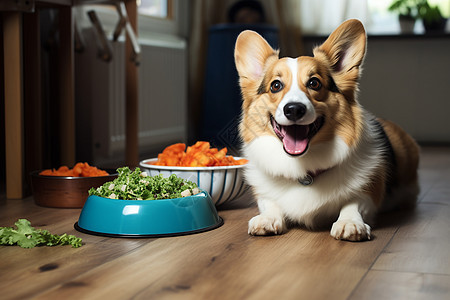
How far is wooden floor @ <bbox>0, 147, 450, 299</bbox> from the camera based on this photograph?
3.97 feet

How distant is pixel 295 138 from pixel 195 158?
18.2 inches

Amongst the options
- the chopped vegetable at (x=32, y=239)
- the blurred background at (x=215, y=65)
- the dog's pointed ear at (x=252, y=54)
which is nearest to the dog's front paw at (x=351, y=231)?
the dog's pointed ear at (x=252, y=54)

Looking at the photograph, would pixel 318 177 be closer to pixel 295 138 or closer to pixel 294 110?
pixel 295 138

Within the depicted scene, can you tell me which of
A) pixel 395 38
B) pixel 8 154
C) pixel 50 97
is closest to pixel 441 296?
pixel 8 154

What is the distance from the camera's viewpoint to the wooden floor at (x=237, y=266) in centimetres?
121

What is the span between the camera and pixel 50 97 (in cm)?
310

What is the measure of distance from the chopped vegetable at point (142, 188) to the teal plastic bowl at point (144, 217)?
0.03 meters

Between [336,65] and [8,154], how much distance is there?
131 centimetres

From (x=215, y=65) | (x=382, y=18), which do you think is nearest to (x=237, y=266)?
(x=215, y=65)

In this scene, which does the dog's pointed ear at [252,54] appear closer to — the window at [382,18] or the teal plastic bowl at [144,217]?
the teal plastic bowl at [144,217]

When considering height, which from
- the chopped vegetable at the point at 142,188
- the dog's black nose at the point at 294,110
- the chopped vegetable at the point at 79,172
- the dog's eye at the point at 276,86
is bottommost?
the chopped vegetable at the point at 79,172

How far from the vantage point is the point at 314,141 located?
169cm

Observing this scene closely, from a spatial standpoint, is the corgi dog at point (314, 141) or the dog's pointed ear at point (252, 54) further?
the dog's pointed ear at point (252, 54)

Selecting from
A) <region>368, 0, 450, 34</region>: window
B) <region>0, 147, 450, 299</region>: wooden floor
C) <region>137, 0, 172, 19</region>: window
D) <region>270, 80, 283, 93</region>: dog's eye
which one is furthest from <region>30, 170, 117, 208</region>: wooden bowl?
<region>368, 0, 450, 34</region>: window
